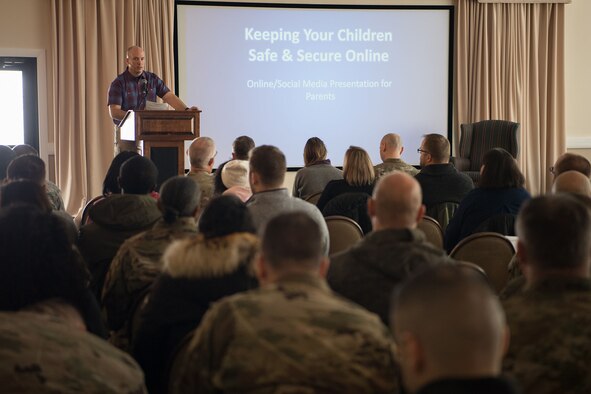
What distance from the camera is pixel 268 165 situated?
420 centimetres

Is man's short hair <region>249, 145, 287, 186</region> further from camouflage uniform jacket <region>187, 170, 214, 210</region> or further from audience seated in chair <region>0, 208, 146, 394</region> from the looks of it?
audience seated in chair <region>0, 208, 146, 394</region>

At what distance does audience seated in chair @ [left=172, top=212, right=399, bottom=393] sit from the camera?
6.22 feet

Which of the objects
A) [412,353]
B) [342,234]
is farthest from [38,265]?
[342,234]

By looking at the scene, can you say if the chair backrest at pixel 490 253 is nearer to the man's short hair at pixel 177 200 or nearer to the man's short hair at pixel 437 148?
the man's short hair at pixel 177 200

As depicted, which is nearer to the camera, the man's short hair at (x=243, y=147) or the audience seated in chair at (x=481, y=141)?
the man's short hair at (x=243, y=147)

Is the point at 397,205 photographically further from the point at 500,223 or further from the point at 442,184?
the point at 442,184

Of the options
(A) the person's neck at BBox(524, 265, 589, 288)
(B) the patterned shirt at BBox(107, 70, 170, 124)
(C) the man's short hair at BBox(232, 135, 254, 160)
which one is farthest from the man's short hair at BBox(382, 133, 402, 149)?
(A) the person's neck at BBox(524, 265, 589, 288)

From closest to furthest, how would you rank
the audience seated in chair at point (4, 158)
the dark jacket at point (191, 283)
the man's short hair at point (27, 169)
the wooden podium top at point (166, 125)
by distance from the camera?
the dark jacket at point (191, 283), the man's short hair at point (27, 169), the audience seated in chair at point (4, 158), the wooden podium top at point (166, 125)

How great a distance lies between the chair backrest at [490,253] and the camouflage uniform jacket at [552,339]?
Result: 1.70 m

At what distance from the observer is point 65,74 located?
32.0 ft

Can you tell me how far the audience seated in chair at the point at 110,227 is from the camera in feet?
12.9

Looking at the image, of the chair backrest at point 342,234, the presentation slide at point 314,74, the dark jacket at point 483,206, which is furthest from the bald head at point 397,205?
the presentation slide at point 314,74

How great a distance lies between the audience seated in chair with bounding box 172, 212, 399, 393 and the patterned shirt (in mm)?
5830

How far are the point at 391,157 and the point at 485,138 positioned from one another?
3575 mm
